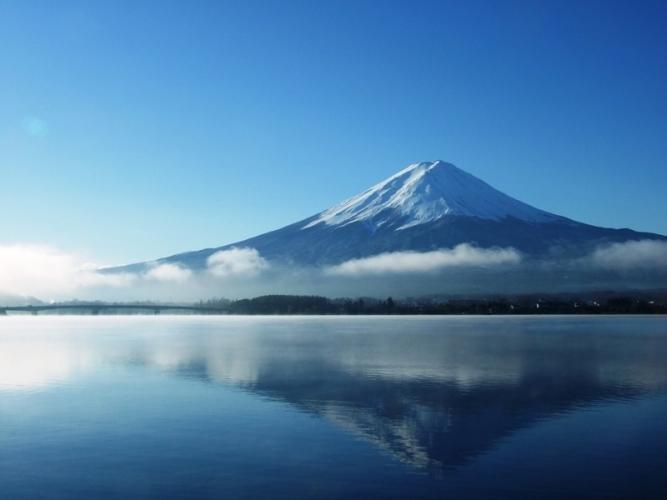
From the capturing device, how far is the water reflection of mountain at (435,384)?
16.9 metres

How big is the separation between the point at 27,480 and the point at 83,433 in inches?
172

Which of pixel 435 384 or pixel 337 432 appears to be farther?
pixel 435 384

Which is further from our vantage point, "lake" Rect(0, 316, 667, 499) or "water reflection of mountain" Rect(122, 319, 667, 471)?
"water reflection of mountain" Rect(122, 319, 667, 471)

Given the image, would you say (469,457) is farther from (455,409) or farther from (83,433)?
(83,433)

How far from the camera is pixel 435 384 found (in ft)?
85.0

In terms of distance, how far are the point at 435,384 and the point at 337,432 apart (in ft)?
31.6

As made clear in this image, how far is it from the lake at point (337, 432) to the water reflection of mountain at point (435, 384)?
0.09 metres

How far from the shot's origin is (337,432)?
16938 mm

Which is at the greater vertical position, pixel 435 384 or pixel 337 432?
pixel 435 384

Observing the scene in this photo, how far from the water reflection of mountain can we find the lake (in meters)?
0.09

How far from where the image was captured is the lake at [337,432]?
41.0 ft

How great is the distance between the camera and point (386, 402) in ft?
70.9

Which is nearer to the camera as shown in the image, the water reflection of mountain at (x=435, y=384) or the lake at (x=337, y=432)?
the lake at (x=337, y=432)

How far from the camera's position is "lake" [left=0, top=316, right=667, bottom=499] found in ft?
41.0
